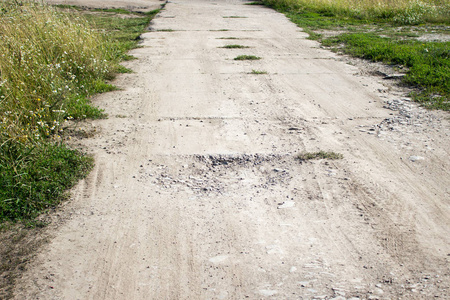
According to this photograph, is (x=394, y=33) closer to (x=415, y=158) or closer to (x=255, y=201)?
(x=415, y=158)

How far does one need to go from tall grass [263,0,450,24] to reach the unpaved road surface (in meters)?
8.40

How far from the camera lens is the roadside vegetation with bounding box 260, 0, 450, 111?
693 centimetres

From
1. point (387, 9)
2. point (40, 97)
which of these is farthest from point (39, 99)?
point (387, 9)

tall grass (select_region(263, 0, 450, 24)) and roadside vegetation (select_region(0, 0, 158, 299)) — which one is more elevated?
tall grass (select_region(263, 0, 450, 24))

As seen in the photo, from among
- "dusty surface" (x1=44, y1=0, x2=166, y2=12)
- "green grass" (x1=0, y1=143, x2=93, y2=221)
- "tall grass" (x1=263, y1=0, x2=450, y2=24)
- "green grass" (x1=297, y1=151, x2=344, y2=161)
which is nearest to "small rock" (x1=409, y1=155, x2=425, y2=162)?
"green grass" (x1=297, y1=151, x2=344, y2=161)

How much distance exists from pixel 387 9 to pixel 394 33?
141 inches

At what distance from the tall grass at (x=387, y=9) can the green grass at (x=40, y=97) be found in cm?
894

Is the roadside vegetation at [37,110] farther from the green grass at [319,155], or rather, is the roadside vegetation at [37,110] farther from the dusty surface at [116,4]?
the dusty surface at [116,4]

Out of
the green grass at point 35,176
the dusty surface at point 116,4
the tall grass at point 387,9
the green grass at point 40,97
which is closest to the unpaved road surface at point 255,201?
the green grass at point 35,176

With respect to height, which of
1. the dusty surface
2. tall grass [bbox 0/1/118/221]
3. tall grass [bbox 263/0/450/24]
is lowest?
tall grass [bbox 0/1/118/221]

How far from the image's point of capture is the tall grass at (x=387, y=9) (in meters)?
13.4

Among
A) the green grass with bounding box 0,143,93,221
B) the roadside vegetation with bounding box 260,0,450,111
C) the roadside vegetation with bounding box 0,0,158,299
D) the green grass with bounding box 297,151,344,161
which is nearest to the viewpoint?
the roadside vegetation with bounding box 0,0,158,299

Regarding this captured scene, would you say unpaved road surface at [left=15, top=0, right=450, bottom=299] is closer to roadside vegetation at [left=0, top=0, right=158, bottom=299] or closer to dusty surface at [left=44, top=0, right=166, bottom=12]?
roadside vegetation at [left=0, top=0, right=158, bottom=299]

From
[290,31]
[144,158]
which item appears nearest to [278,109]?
[144,158]
